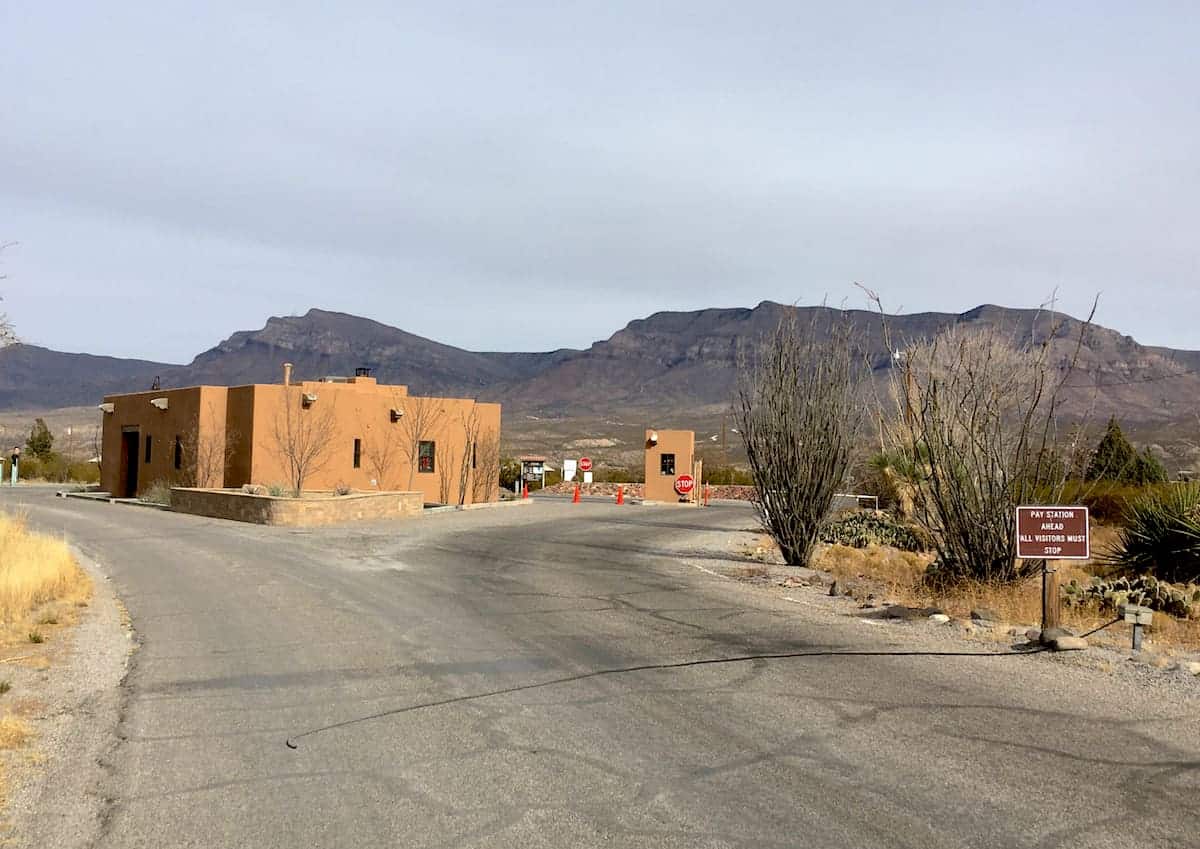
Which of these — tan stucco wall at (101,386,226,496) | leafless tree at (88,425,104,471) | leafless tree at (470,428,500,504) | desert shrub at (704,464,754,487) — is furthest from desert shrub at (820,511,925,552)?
leafless tree at (88,425,104,471)

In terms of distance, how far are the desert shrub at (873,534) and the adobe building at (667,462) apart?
70.2 feet

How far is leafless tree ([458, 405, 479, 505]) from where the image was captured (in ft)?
149

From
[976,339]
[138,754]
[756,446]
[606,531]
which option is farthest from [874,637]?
[606,531]

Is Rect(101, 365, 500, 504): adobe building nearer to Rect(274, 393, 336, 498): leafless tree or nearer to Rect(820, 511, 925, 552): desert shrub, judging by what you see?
Rect(274, 393, 336, 498): leafless tree

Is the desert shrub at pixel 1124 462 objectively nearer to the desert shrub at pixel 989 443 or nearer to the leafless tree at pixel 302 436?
the desert shrub at pixel 989 443

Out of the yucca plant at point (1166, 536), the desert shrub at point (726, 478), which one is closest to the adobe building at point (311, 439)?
the desert shrub at point (726, 478)

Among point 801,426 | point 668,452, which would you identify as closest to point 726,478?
point 668,452

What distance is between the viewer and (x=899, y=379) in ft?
63.2

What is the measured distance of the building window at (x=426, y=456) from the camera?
145 ft

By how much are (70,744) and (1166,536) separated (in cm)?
1792

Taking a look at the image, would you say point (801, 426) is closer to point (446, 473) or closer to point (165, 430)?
point (446, 473)

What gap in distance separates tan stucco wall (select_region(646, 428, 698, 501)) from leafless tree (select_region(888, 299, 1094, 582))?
37177 mm

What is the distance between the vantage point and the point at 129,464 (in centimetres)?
4838

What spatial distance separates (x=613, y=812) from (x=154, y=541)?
2068 cm
